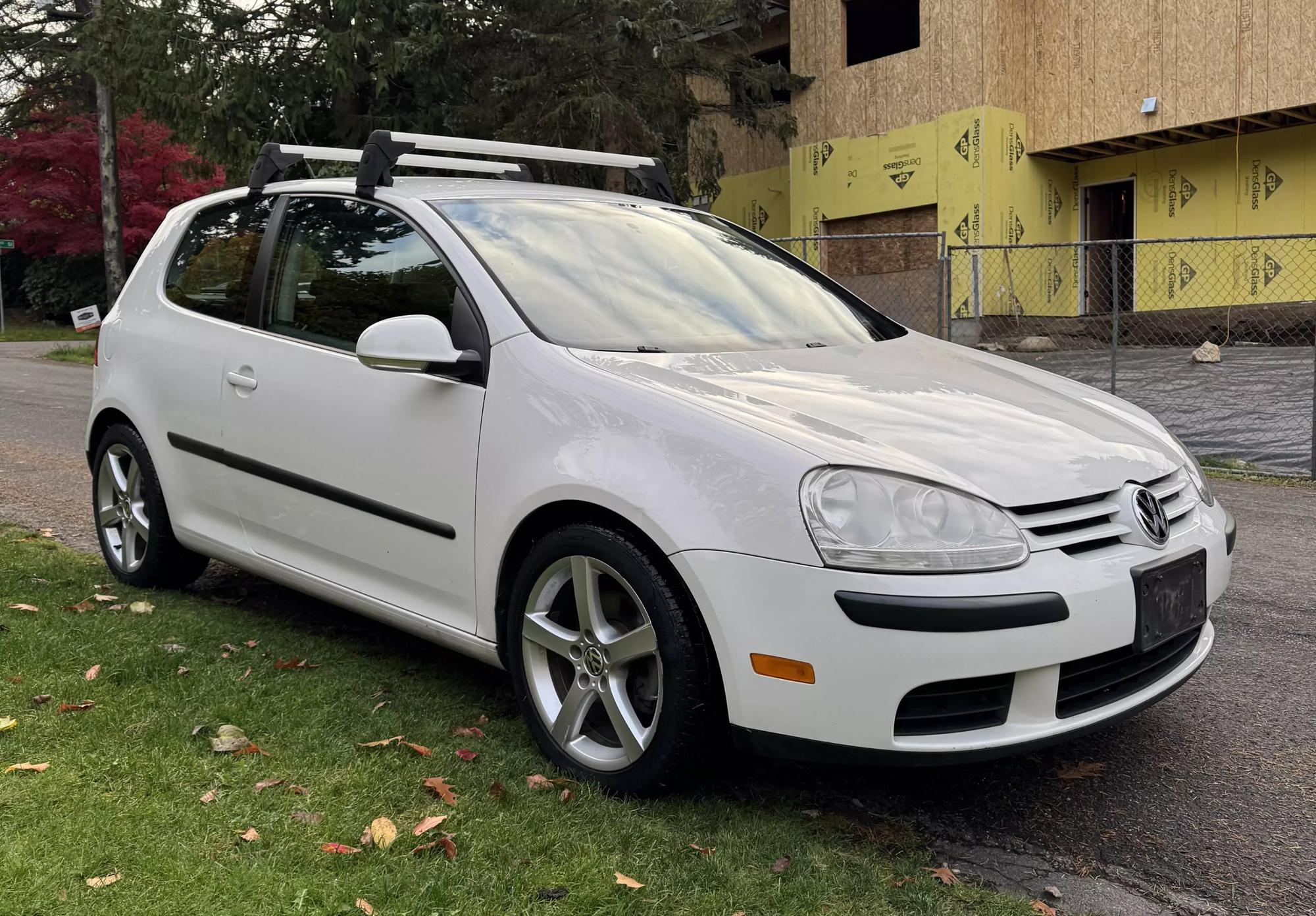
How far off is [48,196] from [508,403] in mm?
29111

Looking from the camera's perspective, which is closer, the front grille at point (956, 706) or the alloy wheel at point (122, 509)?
the front grille at point (956, 706)

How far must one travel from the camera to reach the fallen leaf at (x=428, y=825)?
2746mm

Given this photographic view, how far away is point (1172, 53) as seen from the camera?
1708cm

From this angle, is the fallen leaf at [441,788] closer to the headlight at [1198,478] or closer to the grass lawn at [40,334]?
the headlight at [1198,478]

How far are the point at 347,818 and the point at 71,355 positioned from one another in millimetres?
20955

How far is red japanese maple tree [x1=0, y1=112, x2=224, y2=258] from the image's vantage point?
2759 centimetres

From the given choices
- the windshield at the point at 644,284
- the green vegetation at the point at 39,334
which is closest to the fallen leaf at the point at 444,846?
the windshield at the point at 644,284

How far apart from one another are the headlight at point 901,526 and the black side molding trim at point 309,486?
1198 mm

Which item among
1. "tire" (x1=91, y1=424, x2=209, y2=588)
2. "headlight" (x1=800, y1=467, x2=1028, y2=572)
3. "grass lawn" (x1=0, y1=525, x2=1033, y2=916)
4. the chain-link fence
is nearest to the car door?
"grass lawn" (x1=0, y1=525, x2=1033, y2=916)

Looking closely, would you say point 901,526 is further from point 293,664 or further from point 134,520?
point 134,520

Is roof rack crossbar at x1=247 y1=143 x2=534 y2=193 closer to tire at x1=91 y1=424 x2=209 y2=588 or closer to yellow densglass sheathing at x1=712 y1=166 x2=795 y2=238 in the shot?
tire at x1=91 y1=424 x2=209 y2=588

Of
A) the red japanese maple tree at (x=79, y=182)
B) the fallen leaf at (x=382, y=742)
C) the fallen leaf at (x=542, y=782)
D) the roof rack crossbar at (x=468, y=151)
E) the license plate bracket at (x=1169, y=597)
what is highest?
A: the red japanese maple tree at (x=79, y=182)

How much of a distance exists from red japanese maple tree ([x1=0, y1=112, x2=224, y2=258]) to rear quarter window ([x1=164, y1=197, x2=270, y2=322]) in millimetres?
24588

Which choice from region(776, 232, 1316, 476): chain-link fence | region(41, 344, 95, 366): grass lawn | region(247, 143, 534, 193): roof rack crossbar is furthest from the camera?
region(41, 344, 95, 366): grass lawn
